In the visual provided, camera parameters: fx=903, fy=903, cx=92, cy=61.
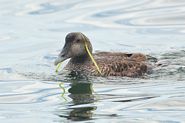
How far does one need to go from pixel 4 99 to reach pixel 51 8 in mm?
10653

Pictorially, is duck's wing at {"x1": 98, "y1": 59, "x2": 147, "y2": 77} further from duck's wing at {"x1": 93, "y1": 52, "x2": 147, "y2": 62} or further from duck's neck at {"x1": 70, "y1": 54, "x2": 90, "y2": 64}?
duck's neck at {"x1": 70, "y1": 54, "x2": 90, "y2": 64}

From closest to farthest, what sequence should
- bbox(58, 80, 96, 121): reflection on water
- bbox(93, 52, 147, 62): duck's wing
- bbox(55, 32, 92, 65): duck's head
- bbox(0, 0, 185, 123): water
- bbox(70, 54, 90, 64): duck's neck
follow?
1. bbox(58, 80, 96, 121): reflection on water
2. bbox(0, 0, 185, 123): water
3. bbox(55, 32, 92, 65): duck's head
4. bbox(93, 52, 147, 62): duck's wing
5. bbox(70, 54, 90, 64): duck's neck

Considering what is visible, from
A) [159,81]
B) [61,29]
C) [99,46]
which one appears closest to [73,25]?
[61,29]

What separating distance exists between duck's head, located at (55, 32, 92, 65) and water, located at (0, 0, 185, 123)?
0.51m

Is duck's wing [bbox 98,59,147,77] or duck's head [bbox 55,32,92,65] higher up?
duck's head [bbox 55,32,92,65]

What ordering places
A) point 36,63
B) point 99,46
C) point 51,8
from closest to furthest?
point 36,63, point 99,46, point 51,8

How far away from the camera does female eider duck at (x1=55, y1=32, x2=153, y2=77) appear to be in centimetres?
1758

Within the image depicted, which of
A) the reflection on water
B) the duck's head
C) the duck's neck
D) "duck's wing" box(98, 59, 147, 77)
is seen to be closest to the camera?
the reflection on water

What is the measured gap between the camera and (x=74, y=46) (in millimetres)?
17797

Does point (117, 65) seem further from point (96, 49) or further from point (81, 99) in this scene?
point (96, 49)

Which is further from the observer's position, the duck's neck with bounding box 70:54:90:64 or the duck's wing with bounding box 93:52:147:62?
the duck's neck with bounding box 70:54:90:64

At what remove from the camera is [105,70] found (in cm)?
1758

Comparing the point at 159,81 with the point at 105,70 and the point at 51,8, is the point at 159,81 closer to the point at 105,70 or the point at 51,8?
the point at 105,70

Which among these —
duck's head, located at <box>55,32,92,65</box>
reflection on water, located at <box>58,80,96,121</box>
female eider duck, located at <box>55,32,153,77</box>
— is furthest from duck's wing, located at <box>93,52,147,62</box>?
reflection on water, located at <box>58,80,96,121</box>
